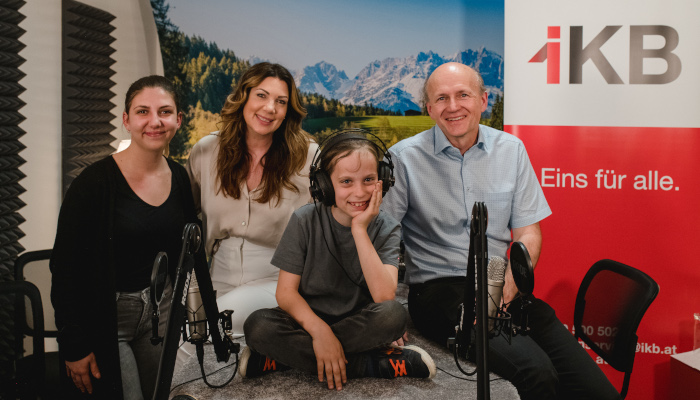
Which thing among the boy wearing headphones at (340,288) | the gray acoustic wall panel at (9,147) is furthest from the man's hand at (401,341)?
the gray acoustic wall panel at (9,147)

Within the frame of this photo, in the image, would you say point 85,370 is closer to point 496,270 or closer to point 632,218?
point 496,270

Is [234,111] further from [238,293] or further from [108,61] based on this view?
[108,61]

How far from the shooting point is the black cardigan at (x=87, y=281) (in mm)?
1981

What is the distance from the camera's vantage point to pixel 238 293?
229 cm

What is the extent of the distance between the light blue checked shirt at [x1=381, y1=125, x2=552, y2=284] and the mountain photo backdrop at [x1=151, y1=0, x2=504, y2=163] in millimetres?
1310

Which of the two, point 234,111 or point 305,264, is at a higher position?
point 234,111

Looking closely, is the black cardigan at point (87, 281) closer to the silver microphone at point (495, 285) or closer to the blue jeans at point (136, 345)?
the blue jeans at point (136, 345)

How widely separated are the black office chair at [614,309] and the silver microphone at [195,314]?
1629mm

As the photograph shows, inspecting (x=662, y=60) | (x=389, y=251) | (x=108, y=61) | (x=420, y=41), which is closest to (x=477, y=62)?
(x=420, y=41)

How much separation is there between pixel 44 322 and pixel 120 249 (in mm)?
785

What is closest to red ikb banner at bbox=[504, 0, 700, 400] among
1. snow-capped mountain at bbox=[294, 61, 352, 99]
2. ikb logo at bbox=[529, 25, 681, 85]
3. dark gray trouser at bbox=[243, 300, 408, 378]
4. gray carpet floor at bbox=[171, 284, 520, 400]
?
ikb logo at bbox=[529, 25, 681, 85]

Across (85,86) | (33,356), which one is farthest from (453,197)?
(85,86)

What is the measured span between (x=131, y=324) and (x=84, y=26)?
7.82 ft

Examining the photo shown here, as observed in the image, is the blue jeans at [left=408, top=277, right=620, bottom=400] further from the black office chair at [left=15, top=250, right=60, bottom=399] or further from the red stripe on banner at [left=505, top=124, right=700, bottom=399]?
the black office chair at [left=15, top=250, right=60, bottom=399]
